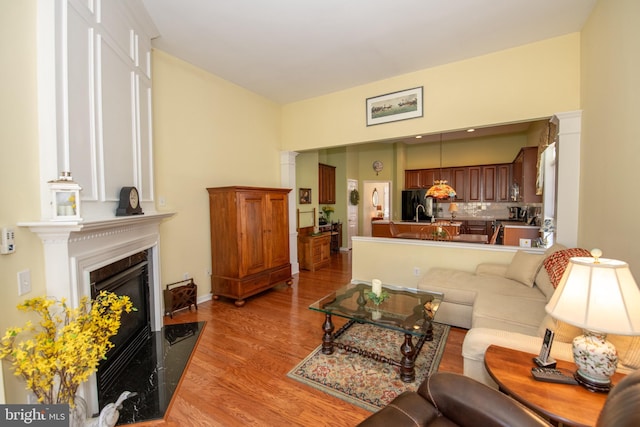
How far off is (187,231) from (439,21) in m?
3.83

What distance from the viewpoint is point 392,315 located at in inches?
97.9

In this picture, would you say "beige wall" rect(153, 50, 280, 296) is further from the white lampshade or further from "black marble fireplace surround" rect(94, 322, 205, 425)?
the white lampshade

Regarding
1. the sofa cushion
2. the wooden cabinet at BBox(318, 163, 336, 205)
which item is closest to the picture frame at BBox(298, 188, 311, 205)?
the wooden cabinet at BBox(318, 163, 336, 205)

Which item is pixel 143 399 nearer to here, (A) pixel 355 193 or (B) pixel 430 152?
(A) pixel 355 193

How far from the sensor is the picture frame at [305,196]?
20.4ft

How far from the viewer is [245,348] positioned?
2723 mm

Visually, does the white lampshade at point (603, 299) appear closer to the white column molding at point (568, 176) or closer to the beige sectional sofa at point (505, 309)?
the beige sectional sofa at point (505, 309)

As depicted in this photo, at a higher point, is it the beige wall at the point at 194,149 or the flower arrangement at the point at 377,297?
the beige wall at the point at 194,149

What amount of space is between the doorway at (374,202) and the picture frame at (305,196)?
2.47 metres

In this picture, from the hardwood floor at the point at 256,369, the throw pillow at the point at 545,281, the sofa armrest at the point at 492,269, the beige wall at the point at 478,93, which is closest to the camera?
the hardwood floor at the point at 256,369

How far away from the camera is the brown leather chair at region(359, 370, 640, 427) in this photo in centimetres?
109

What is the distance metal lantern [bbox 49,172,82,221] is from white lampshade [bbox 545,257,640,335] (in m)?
Answer: 2.56

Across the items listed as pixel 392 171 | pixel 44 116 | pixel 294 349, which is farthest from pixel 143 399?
pixel 392 171

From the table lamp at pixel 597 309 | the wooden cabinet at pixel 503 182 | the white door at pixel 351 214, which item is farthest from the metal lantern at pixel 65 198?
the wooden cabinet at pixel 503 182
